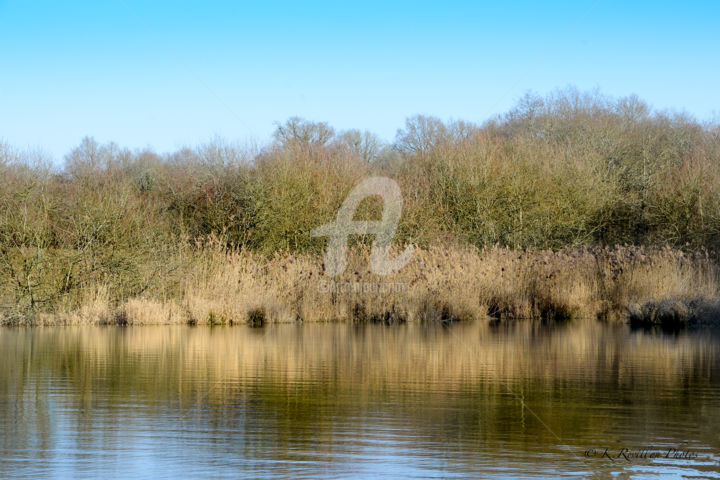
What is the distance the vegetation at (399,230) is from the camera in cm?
1806

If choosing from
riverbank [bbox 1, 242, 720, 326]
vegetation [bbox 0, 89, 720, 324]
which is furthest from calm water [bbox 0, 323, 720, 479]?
vegetation [bbox 0, 89, 720, 324]

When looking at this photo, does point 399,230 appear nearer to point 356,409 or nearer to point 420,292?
point 420,292

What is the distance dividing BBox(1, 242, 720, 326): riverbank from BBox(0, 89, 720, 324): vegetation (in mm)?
43

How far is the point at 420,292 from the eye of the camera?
→ 18.3m

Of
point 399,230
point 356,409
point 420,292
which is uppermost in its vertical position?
point 399,230

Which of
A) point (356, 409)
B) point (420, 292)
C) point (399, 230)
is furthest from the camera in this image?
point (399, 230)

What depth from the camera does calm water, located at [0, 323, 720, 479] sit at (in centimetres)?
→ 539

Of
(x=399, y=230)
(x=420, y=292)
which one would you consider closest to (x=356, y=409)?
(x=420, y=292)

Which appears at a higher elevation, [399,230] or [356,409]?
[399,230]

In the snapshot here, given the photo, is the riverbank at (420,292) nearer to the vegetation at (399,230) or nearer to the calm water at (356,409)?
the vegetation at (399,230)

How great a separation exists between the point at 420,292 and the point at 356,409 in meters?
11.0

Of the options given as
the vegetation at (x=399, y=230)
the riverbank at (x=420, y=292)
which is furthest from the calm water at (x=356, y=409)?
the vegetation at (x=399, y=230)

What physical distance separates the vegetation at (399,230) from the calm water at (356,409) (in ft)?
15.7

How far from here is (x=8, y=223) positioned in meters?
18.1
